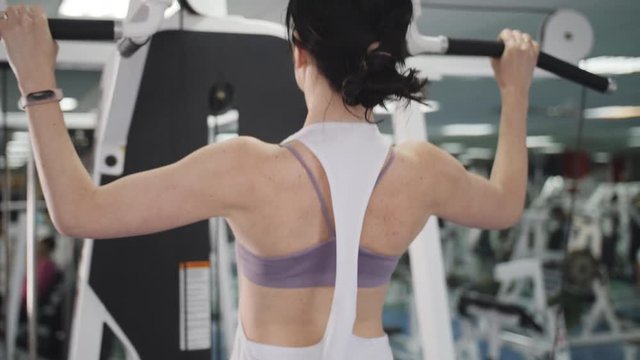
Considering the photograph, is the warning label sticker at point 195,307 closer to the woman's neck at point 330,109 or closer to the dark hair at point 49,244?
the woman's neck at point 330,109

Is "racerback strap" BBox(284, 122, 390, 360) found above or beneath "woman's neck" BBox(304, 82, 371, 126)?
beneath

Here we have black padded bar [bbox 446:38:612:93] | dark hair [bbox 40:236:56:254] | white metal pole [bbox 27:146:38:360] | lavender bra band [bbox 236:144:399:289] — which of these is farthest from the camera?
dark hair [bbox 40:236:56:254]

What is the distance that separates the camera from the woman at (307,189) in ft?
2.66

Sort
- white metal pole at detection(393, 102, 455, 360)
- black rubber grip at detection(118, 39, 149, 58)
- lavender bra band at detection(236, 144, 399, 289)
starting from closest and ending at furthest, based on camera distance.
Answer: lavender bra band at detection(236, 144, 399, 289) < black rubber grip at detection(118, 39, 149, 58) < white metal pole at detection(393, 102, 455, 360)

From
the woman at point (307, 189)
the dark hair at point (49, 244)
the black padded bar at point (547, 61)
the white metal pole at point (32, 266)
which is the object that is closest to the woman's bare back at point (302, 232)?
the woman at point (307, 189)

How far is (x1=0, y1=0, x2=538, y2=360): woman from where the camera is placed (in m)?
0.81

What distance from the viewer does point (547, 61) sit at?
1219 mm

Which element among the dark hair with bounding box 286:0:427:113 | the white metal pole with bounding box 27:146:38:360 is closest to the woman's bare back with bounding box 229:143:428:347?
the dark hair with bounding box 286:0:427:113

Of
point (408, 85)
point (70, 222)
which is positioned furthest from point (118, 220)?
point (408, 85)

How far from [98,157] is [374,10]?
30.8 inches

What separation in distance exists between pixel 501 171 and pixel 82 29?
2.25ft

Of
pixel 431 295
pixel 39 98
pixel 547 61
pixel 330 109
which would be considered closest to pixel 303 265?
pixel 330 109

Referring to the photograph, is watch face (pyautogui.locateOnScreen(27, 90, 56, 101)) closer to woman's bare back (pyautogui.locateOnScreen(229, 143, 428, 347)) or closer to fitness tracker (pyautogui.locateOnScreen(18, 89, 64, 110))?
fitness tracker (pyautogui.locateOnScreen(18, 89, 64, 110))

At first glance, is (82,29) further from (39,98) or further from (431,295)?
(431,295)
